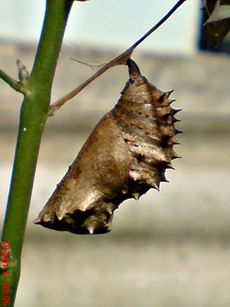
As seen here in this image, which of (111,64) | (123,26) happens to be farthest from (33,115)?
(123,26)

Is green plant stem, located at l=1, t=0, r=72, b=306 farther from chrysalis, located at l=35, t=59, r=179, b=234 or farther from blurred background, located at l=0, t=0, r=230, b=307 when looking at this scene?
blurred background, located at l=0, t=0, r=230, b=307

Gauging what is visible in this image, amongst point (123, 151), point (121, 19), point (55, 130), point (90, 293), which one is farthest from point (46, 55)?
point (90, 293)

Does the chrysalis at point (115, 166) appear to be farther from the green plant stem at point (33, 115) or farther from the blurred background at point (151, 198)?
the blurred background at point (151, 198)

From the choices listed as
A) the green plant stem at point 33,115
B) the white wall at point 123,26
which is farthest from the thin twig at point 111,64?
the white wall at point 123,26

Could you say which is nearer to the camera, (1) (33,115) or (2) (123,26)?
(1) (33,115)

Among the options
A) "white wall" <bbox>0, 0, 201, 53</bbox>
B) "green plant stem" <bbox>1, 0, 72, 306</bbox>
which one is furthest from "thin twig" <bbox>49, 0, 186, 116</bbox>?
"white wall" <bbox>0, 0, 201, 53</bbox>

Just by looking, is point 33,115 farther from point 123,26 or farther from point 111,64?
point 123,26
